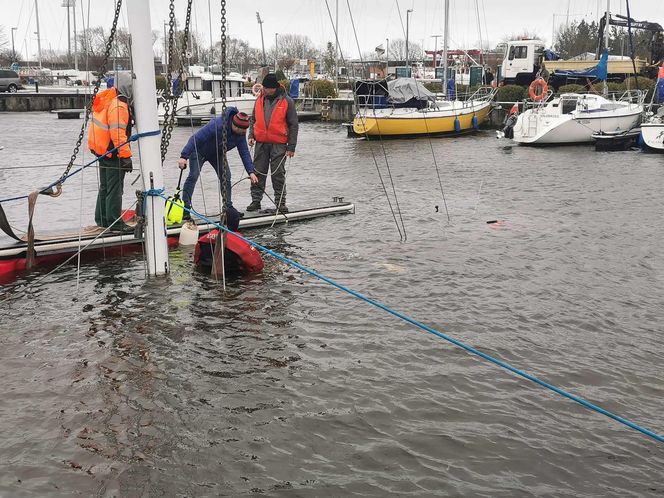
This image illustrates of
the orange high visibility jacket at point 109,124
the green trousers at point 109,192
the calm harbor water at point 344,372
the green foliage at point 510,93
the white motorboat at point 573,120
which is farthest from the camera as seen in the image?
the green foliage at point 510,93

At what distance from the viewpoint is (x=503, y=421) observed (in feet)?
→ 16.7

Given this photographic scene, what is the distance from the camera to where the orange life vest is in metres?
11.4

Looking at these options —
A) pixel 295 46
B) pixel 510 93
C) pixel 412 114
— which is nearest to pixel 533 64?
pixel 510 93

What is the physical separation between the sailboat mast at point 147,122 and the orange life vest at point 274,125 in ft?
12.9

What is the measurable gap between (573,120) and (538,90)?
741cm

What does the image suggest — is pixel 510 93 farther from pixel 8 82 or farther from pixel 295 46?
pixel 295 46

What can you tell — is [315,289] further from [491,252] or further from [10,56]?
[10,56]

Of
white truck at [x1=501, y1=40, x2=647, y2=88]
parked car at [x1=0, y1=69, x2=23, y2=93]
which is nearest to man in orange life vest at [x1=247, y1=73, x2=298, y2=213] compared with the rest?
white truck at [x1=501, y1=40, x2=647, y2=88]

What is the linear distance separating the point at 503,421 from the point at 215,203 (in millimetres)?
9516

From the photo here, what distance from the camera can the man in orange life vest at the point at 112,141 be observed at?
28.5 ft

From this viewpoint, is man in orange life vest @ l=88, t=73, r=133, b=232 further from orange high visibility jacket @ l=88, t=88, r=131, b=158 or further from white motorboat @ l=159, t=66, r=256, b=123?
white motorboat @ l=159, t=66, r=256, b=123

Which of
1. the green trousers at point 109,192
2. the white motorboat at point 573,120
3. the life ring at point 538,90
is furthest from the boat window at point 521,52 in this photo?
the green trousers at point 109,192

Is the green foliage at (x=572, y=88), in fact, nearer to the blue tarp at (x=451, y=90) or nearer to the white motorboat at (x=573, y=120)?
the blue tarp at (x=451, y=90)

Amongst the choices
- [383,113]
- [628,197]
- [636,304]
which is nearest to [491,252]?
[636,304]
